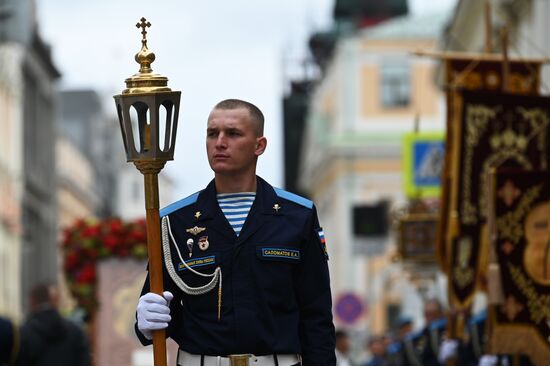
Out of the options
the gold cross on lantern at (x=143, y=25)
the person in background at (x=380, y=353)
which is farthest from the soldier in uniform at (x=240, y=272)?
the person in background at (x=380, y=353)

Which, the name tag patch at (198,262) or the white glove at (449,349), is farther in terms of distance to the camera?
the white glove at (449,349)

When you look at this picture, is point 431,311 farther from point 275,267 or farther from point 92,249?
point 275,267

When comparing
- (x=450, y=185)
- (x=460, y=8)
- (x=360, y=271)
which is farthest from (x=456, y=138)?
(x=360, y=271)

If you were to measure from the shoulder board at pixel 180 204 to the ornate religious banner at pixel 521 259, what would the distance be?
17.1 ft

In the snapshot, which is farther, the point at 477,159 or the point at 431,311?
the point at 431,311

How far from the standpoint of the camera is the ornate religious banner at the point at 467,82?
56.3 feet

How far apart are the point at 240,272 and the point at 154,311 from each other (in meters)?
0.39

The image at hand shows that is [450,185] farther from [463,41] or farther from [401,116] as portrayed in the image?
[401,116]

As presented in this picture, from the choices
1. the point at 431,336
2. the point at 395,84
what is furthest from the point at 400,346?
the point at 395,84

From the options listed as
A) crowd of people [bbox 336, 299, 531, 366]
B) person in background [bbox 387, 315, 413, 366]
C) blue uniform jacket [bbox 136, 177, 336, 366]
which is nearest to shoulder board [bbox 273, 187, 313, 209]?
blue uniform jacket [bbox 136, 177, 336, 366]

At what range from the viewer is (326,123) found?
7831 centimetres

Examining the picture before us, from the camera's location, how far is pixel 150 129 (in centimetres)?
781

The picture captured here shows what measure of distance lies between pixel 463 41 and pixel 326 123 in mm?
39909

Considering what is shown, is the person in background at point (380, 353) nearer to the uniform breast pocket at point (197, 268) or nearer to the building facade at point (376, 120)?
the uniform breast pocket at point (197, 268)
